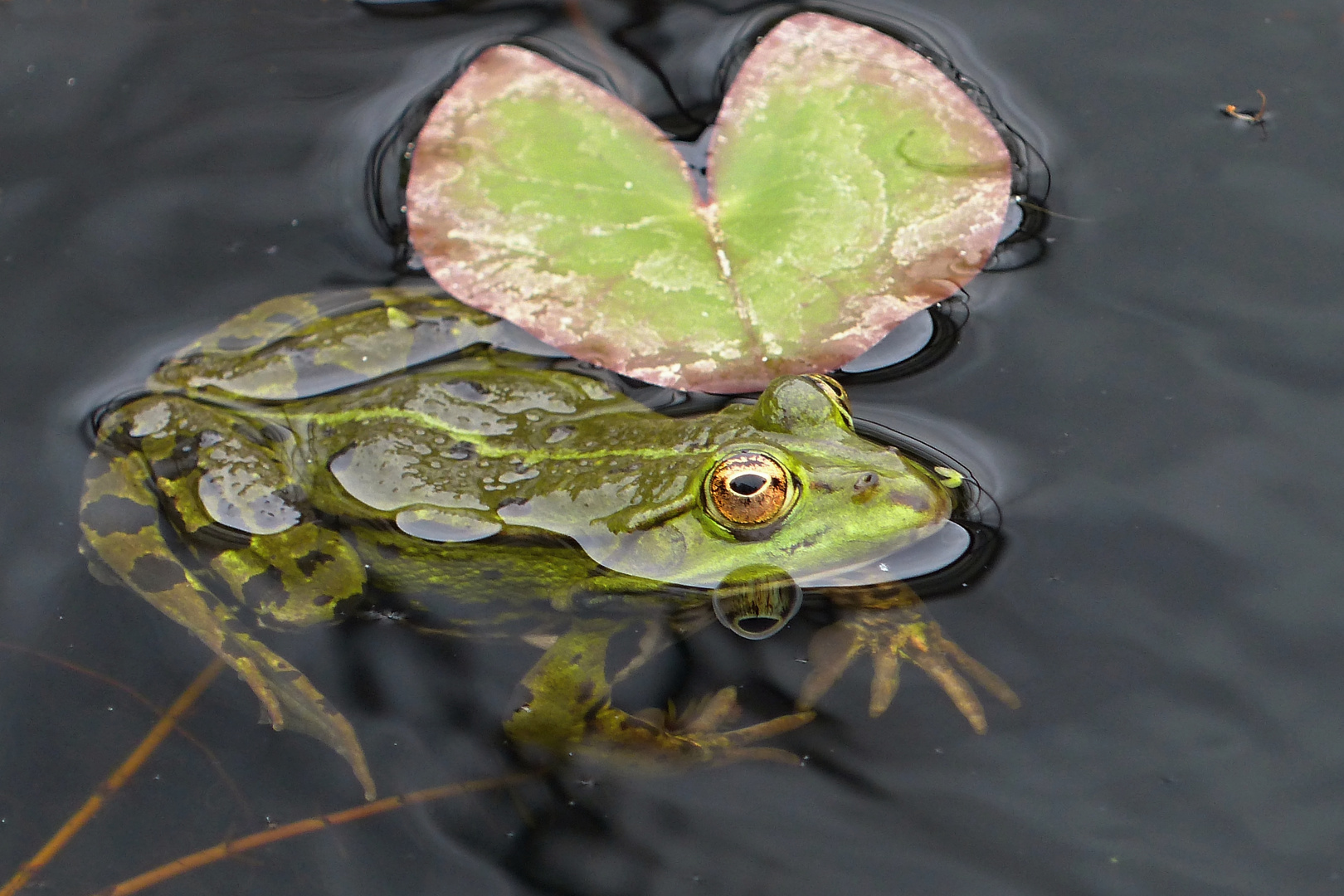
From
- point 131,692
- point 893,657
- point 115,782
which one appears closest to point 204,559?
point 131,692

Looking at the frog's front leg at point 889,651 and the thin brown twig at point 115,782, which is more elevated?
the frog's front leg at point 889,651

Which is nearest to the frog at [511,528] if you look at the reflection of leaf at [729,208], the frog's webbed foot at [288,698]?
the frog's webbed foot at [288,698]

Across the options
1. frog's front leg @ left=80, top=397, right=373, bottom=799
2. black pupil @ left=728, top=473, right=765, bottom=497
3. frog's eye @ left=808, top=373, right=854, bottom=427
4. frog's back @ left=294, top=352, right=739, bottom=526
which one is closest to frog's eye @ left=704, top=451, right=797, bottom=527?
black pupil @ left=728, top=473, right=765, bottom=497

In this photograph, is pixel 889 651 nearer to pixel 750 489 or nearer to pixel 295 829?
pixel 750 489

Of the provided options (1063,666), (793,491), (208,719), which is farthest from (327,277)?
(1063,666)

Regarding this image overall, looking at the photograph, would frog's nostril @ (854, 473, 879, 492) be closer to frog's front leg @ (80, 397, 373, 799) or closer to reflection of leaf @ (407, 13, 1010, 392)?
reflection of leaf @ (407, 13, 1010, 392)

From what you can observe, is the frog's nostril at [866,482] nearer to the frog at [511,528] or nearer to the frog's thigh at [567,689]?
the frog at [511,528]

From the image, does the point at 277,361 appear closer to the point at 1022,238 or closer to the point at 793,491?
the point at 793,491
